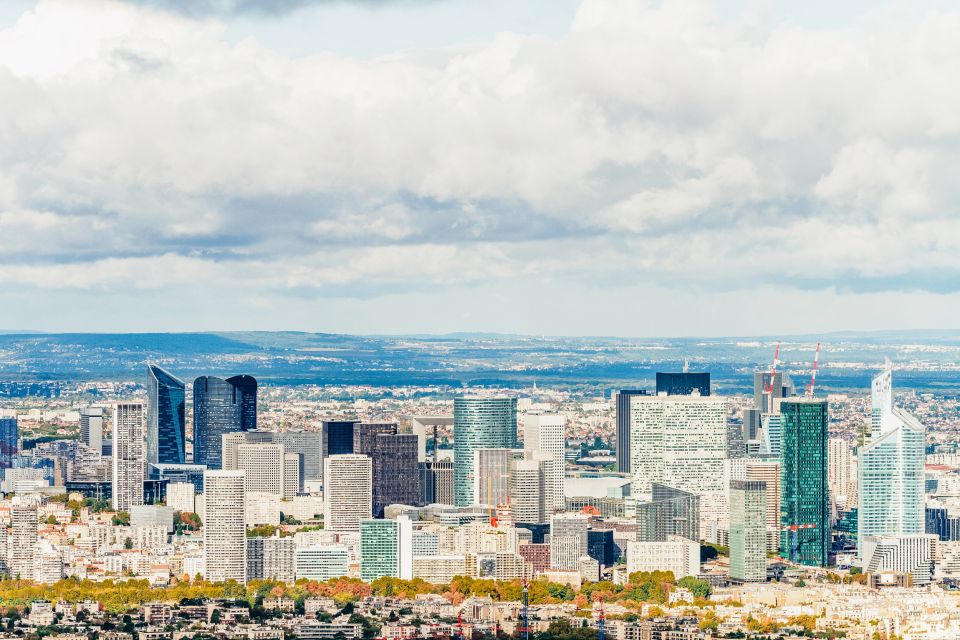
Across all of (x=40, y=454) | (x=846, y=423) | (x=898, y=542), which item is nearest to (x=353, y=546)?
(x=898, y=542)

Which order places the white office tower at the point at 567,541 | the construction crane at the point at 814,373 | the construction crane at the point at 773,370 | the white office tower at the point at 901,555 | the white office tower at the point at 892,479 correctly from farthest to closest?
1. the construction crane at the point at 773,370
2. the construction crane at the point at 814,373
3. the white office tower at the point at 892,479
4. the white office tower at the point at 901,555
5. the white office tower at the point at 567,541

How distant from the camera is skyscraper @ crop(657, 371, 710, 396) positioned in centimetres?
7498

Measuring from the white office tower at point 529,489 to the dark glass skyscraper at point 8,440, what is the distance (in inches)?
723

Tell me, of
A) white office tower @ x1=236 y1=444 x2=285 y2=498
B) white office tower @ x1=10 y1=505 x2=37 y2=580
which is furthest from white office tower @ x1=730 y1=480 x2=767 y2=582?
white office tower @ x1=10 y1=505 x2=37 y2=580

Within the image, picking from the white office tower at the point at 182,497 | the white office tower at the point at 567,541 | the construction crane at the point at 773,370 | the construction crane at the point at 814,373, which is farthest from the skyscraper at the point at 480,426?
the white office tower at the point at 567,541

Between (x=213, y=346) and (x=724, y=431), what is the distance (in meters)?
30.3

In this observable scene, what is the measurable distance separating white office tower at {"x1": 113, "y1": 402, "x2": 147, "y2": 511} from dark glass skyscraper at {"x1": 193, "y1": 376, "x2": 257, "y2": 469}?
2507 millimetres

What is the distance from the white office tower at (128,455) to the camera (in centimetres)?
6294

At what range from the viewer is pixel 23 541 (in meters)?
51.1

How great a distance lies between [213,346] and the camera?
295 ft

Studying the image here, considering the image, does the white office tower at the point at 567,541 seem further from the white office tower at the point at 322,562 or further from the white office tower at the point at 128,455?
the white office tower at the point at 128,455

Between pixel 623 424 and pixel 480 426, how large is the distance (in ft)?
20.9

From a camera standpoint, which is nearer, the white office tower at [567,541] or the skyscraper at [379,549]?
the skyscraper at [379,549]

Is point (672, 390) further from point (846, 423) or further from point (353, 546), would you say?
→ point (353, 546)
